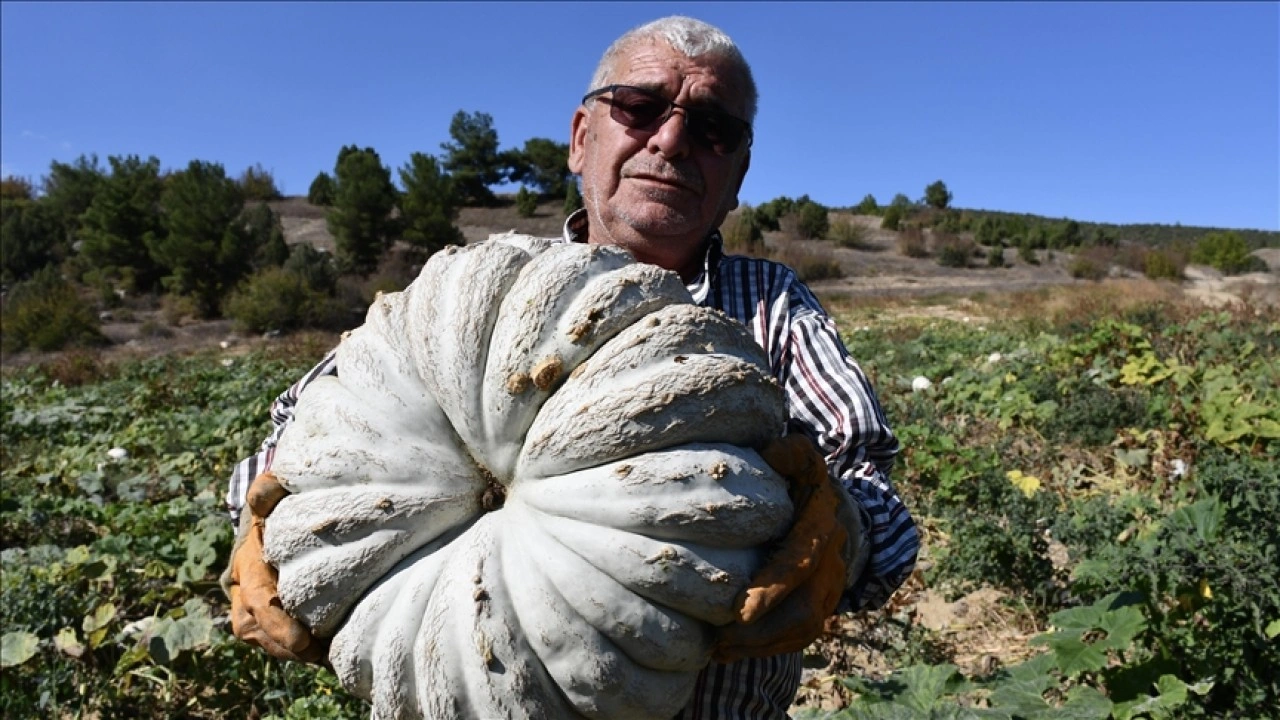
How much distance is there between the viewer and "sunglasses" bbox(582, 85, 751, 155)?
1.85m

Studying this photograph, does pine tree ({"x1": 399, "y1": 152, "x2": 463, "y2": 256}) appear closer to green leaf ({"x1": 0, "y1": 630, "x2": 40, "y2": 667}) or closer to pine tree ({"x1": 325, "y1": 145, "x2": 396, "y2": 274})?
pine tree ({"x1": 325, "y1": 145, "x2": 396, "y2": 274})

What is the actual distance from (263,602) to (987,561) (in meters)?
3.45

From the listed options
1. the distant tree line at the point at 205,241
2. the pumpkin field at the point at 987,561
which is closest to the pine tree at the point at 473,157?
the distant tree line at the point at 205,241

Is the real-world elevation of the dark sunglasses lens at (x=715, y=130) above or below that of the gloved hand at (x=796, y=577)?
above

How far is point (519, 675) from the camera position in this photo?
1.19 meters

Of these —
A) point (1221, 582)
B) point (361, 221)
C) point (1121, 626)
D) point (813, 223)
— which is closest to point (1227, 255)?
point (813, 223)

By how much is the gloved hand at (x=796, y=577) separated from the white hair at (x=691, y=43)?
3.15 feet

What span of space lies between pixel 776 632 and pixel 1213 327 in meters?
9.69

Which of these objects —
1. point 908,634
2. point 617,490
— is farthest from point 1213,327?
point 617,490

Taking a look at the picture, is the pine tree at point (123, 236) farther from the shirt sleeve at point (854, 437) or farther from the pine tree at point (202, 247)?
the shirt sleeve at point (854, 437)

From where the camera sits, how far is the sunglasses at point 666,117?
185cm

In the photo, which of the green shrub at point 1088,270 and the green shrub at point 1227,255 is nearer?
the green shrub at point 1088,270

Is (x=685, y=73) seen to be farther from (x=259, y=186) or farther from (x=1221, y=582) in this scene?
(x=259, y=186)

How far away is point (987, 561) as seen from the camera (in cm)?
394
